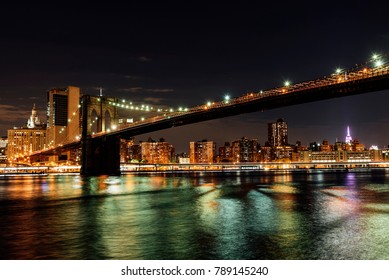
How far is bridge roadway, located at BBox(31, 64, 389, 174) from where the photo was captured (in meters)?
36.3

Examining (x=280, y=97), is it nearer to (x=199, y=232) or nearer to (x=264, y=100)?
(x=264, y=100)

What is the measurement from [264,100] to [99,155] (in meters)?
30.5

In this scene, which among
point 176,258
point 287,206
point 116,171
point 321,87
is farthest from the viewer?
point 116,171

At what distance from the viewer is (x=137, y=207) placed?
72.5 feet

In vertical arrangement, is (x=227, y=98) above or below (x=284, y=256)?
above

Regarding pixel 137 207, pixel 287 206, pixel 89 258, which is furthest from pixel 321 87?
pixel 89 258

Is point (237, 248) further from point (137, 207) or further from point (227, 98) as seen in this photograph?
point (227, 98)

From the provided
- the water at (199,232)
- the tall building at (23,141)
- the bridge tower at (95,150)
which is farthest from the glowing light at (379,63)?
the tall building at (23,141)

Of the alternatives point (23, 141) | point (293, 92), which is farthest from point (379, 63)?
point (23, 141)

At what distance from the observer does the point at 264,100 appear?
148 feet

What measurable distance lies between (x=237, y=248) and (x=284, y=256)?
1.45 meters

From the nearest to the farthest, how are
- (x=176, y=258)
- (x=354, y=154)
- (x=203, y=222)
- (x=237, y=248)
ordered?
(x=176, y=258), (x=237, y=248), (x=203, y=222), (x=354, y=154)

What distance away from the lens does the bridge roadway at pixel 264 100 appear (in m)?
36.3

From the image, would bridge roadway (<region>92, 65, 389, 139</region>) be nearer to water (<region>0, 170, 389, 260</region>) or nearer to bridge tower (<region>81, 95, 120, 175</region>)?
bridge tower (<region>81, 95, 120, 175</region>)
